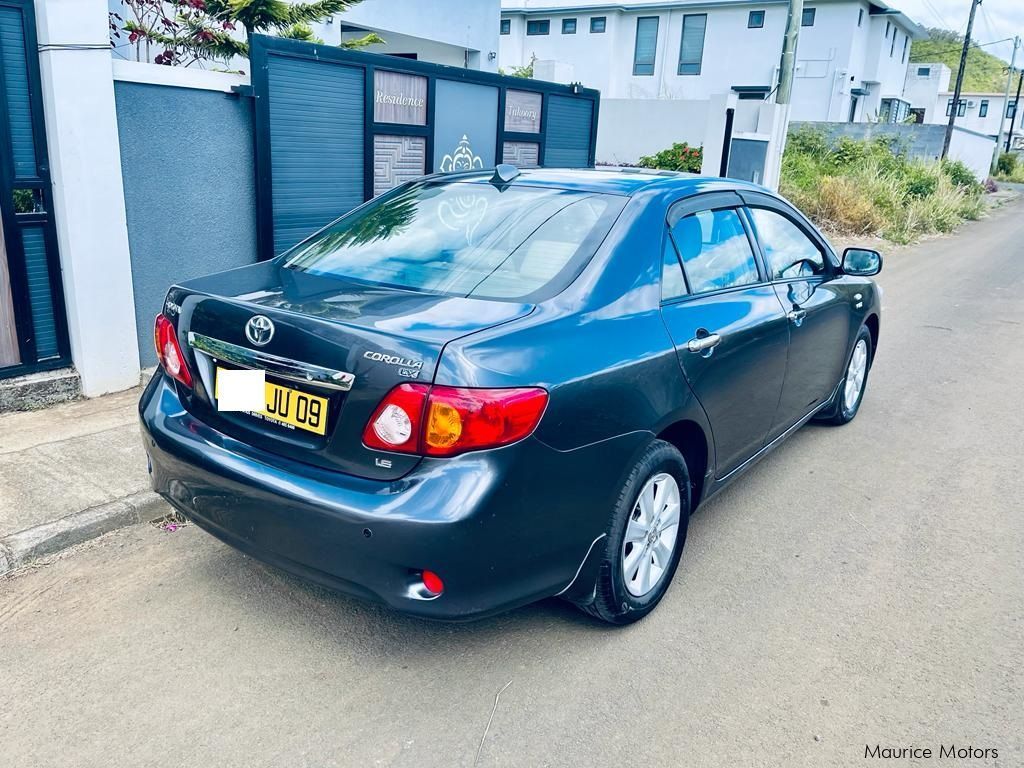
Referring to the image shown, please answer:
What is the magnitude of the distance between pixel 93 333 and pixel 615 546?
3666 millimetres

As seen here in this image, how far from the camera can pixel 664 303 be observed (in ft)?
10.8

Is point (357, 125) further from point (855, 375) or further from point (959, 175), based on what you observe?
point (959, 175)

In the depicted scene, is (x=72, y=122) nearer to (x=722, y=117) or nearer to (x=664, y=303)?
(x=664, y=303)

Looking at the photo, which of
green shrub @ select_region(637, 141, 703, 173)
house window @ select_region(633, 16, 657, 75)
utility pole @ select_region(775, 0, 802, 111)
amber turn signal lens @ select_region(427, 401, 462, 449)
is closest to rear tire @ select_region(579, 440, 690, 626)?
amber turn signal lens @ select_region(427, 401, 462, 449)

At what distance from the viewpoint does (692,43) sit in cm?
3459

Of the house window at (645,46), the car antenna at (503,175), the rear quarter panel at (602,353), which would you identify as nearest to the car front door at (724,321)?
the rear quarter panel at (602,353)

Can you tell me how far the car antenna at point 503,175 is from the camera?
3.75 metres

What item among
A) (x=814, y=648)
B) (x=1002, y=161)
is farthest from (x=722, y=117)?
(x=1002, y=161)

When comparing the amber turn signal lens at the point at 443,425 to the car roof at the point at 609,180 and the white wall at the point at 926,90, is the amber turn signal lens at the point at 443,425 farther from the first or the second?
the white wall at the point at 926,90

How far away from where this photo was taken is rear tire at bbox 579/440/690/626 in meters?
3.00

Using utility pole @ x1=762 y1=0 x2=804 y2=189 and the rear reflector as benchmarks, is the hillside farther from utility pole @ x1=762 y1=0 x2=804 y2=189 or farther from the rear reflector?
the rear reflector

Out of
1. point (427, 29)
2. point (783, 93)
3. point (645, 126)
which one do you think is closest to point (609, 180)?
point (427, 29)

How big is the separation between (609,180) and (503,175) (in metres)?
0.47

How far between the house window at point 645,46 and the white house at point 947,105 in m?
12.1
